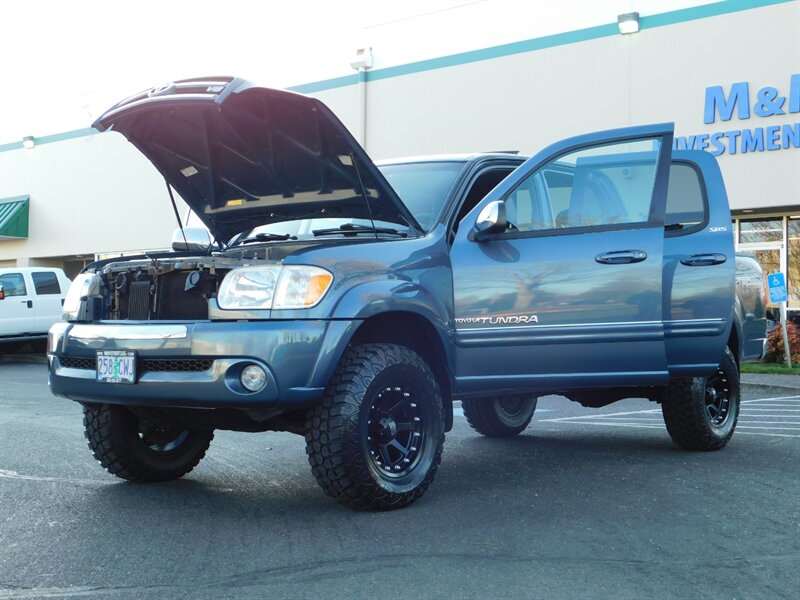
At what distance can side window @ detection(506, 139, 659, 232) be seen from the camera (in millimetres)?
5973

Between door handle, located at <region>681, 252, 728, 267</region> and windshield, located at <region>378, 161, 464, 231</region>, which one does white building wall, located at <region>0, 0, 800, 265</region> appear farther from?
windshield, located at <region>378, 161, 464, 231</region>

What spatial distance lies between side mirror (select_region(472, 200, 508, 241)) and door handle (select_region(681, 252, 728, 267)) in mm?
1440

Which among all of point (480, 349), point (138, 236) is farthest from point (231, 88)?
point (138, 236)

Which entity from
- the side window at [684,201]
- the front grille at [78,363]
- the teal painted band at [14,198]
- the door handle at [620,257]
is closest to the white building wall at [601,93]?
the teal painted band at [14,198]

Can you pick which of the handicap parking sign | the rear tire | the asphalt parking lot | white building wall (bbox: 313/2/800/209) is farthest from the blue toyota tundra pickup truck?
white building wall (bbox: 313/2/800/209)

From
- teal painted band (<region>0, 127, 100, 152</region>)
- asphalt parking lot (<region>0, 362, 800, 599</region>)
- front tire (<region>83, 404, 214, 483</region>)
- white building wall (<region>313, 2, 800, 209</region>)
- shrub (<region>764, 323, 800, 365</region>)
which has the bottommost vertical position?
shrub (<region>764, 323, 800, 365</region>)

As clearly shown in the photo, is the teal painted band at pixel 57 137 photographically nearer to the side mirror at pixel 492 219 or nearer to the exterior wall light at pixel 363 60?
the exterior wall light at pixel 363 60

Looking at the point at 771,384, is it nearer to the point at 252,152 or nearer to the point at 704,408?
the point at 704,408

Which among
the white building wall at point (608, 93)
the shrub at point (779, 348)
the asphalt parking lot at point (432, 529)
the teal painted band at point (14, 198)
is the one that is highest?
the white building wall at point (608, 93)

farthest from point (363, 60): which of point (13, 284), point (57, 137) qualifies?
point (57, 137)

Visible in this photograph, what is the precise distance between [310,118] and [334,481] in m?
1.82

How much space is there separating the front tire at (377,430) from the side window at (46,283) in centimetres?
1685

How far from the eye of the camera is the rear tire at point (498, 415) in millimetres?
7883

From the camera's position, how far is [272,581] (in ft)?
12.5
